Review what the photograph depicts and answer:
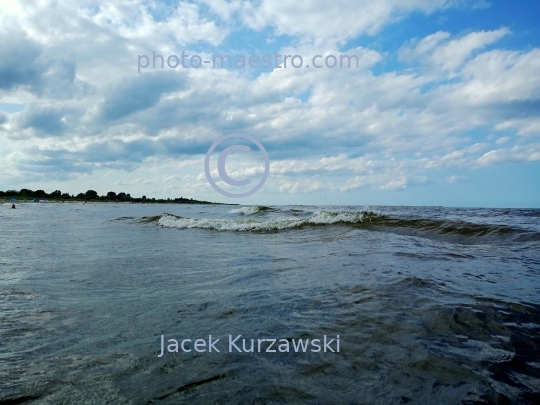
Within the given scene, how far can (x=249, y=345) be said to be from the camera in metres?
3.37

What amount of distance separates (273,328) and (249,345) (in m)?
0.48

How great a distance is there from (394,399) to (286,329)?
1465mm

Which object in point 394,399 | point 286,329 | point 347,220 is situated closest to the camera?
point 394,399

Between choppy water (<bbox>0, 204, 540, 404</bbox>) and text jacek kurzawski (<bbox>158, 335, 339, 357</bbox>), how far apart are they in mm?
76

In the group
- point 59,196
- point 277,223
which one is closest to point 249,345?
point 277,223

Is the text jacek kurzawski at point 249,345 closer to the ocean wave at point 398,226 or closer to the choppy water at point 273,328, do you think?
the choppy water at point 273,328

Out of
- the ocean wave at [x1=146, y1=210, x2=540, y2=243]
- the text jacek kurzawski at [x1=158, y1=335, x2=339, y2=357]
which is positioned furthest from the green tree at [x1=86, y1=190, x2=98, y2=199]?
the text jacek kurzawski at [x1=158, y1=335, x2=339, y2=357]

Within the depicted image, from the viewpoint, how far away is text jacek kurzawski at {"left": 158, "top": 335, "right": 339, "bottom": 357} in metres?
3.26

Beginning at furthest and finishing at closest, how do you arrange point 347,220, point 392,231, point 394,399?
1. point 347,220
2. point 392,231
3. point 394,399

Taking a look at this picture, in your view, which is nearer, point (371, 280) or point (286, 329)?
point (286, 329)

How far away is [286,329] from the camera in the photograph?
3.77 m

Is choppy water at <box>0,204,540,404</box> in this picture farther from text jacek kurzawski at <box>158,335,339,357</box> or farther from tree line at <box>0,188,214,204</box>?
tree line at <box>0,188,214,204</box>

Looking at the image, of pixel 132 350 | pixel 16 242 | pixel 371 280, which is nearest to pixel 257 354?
pixel 132 350

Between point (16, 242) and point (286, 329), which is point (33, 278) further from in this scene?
point (16, 242)
